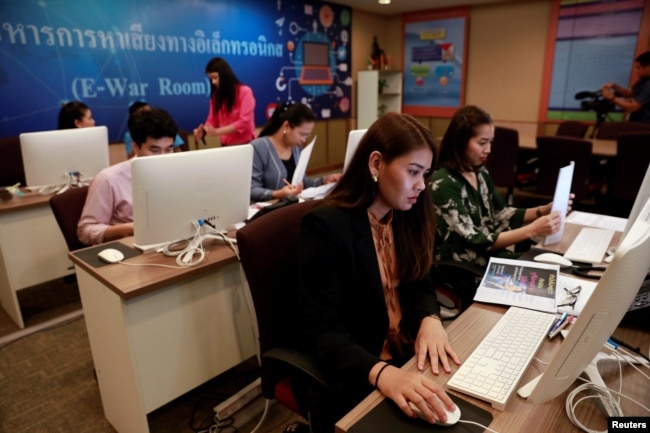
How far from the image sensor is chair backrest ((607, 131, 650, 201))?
3.55 meters

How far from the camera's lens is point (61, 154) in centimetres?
249

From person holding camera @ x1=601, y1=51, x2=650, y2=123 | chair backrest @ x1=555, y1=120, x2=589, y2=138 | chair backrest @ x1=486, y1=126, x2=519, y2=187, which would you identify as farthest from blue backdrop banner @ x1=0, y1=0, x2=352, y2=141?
person holding camera @ x1=601, y1=51, x2=650, y2=123

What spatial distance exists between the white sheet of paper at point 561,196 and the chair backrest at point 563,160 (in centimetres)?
239

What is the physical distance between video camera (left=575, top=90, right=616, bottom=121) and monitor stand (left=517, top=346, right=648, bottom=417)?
513 centimetres

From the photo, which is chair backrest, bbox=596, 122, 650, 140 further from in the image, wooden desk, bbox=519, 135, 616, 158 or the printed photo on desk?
the printed photo on desk

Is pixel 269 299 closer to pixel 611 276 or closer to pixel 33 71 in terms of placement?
pixel 611 276

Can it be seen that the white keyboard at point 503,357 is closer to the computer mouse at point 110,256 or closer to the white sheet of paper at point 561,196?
the white sheet of paper at point 561,196

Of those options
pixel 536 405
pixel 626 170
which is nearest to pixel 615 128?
pixel 626 170

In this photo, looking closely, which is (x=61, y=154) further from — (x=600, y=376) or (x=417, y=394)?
(x=600, y=376)

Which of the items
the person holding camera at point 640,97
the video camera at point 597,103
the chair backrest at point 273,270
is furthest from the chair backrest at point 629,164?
the chair backrest at point 273,270

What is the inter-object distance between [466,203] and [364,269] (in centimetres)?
91

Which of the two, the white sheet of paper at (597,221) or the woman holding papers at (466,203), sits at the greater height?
the woman holding papers at (466,203)

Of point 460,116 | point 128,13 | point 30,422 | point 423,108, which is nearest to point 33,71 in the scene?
point 128,13

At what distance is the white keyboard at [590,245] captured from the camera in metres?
1.59
